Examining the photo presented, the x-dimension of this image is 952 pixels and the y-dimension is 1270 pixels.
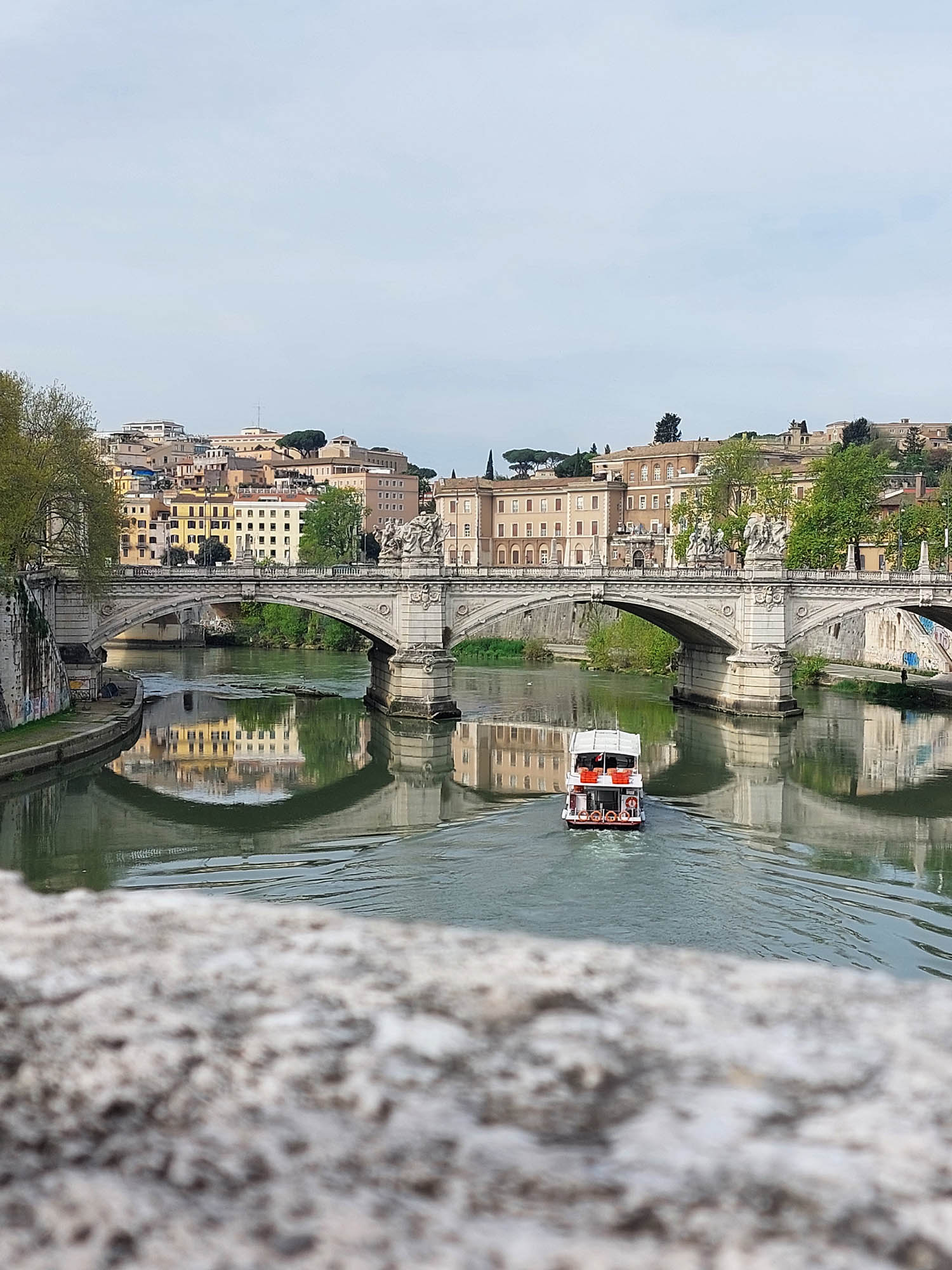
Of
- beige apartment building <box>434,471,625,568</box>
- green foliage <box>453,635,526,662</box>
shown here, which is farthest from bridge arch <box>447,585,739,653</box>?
beige apartment building <box>434,471,625,568</box>

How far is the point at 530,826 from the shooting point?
70.0ft

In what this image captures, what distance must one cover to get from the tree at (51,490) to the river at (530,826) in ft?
15.9

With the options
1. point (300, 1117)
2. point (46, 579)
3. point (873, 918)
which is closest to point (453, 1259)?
point (300, 1117)

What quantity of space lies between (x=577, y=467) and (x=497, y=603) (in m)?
54.4

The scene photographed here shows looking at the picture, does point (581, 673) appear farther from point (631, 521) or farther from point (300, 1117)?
point (300, 1117)

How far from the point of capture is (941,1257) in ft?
6.51

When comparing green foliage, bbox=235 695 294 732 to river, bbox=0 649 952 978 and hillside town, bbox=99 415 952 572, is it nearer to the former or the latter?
river, bbox=0 649 952 978

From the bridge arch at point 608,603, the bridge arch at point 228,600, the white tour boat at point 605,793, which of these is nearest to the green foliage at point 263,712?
the bridge arch at point 228,600

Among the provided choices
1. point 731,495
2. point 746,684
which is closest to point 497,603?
point 746,684

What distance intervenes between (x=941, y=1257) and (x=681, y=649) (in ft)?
139

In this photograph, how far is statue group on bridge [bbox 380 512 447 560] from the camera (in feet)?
121

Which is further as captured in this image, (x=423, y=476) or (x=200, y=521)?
(x=423, y=476)

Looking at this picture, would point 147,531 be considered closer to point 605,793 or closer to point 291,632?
point 291,632

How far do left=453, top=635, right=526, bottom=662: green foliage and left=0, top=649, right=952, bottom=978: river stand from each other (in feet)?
49.8
